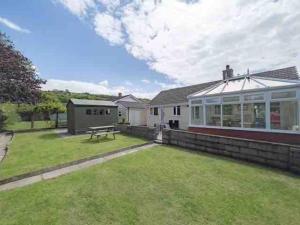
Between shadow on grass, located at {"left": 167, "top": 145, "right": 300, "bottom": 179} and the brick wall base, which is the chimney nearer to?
the brick wall base

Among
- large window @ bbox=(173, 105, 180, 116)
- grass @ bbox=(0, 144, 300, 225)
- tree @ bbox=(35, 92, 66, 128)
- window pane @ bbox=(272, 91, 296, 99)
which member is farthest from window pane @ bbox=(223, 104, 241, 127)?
tree @ bbox=(35, 92, 66, 128)

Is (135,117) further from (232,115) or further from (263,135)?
(263,135)

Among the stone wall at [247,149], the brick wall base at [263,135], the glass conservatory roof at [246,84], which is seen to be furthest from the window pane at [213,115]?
the stone wall at [247,149]

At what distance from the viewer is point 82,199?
4.60 m

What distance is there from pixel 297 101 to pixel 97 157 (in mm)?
10150

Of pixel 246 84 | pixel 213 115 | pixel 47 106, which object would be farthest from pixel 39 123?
pixel 246 84

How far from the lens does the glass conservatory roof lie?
33.3 ft

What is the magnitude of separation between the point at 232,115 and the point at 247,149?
15.8 feet

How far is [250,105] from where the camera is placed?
11.2 metres

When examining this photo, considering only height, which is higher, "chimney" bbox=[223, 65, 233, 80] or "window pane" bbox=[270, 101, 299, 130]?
"chimney" bbox=[223, 65, 233, 80]

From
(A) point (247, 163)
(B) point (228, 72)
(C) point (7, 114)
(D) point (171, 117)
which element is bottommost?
(A) point (247, 163)

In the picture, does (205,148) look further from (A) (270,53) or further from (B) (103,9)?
(A) (270,53)

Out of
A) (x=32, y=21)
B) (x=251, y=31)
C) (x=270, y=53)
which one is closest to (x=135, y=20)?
(x=32, y=21)

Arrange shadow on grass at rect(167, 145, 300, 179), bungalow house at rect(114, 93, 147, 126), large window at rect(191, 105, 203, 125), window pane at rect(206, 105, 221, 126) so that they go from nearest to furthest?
shadow on grass at rect(167, 145, 300, 179) → window pane at rect(206, 105, 221, 126) → large window at rect(191, 105, 203, 125) → bungalow house at rect(114, 93, 147, 126)
